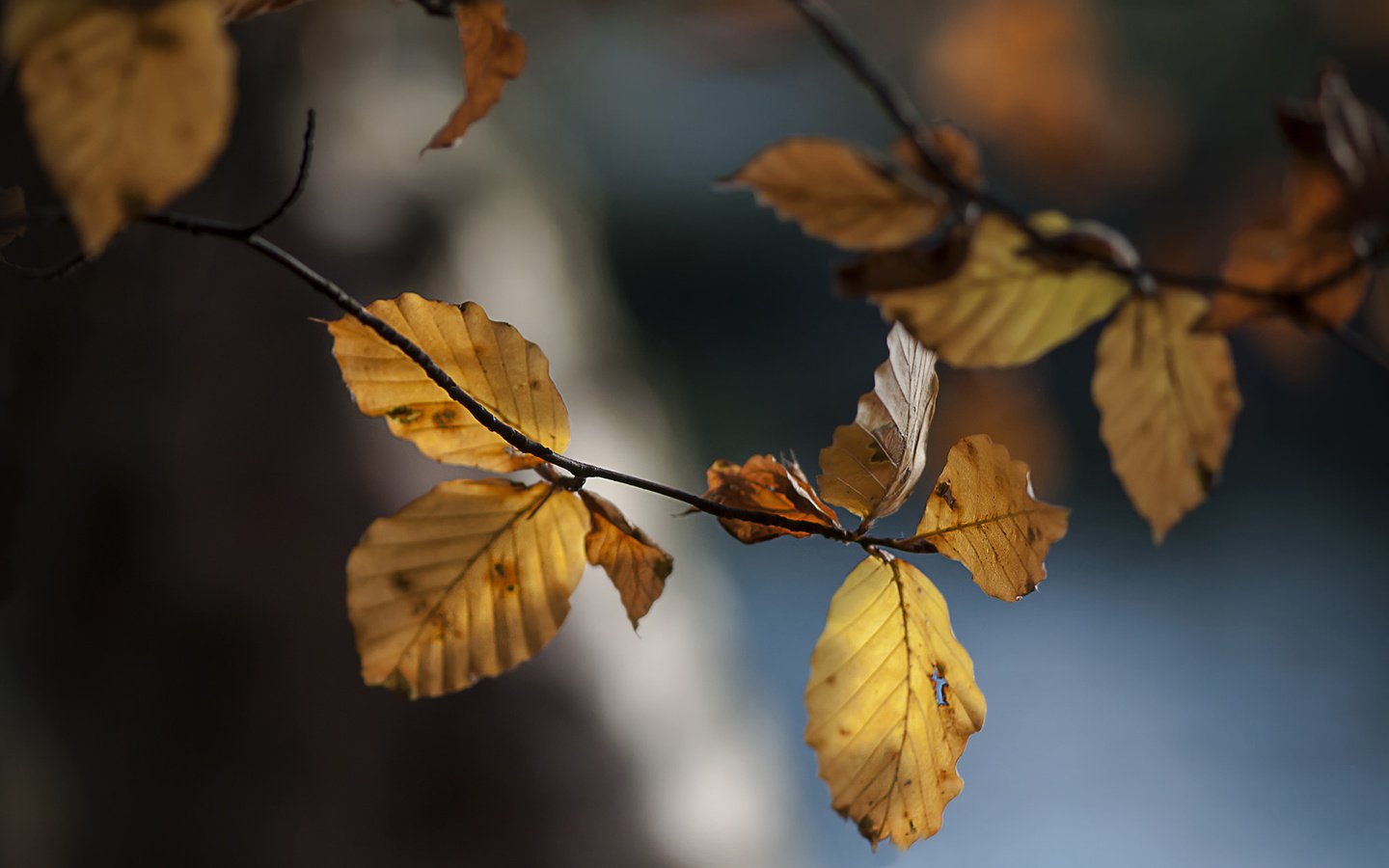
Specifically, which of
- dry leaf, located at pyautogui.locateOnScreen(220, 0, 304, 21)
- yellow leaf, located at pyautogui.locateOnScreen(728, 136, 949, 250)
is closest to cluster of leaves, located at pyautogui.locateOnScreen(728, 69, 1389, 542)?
yellow leaf, located at pyautogui.locateOnScreen(728, 136, 949, 250)

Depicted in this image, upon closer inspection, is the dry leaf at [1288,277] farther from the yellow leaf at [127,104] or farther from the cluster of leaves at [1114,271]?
the yellow leaf at [127,104]

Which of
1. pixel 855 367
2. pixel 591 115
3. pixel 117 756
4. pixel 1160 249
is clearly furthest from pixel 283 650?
pixel 591 115

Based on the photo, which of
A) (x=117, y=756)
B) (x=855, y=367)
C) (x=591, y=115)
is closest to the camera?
(x=117, y=756)

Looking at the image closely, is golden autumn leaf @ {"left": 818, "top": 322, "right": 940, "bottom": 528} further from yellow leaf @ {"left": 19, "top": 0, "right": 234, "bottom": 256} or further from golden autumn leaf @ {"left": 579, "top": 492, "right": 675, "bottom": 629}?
yellow leaf @ {"left": 19, "top": 0, "right": 234, "bottom": 256}

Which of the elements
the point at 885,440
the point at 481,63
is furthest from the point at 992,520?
the point at 481,63

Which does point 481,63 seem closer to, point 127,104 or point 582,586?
point 127,104

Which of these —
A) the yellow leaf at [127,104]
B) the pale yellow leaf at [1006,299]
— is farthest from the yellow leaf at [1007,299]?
the yellow leaf at [127,104]

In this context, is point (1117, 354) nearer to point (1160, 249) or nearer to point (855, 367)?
point (1160, 249)
